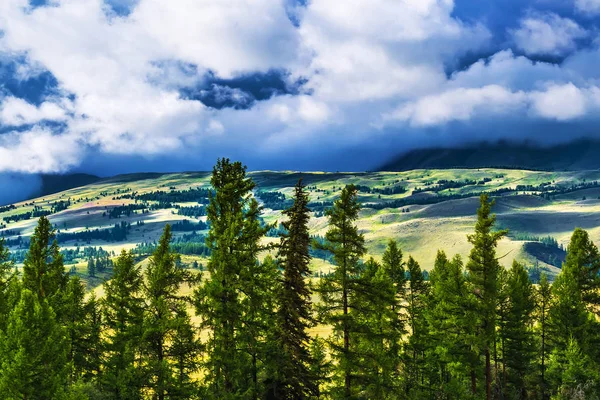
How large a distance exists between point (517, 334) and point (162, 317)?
40767 mm

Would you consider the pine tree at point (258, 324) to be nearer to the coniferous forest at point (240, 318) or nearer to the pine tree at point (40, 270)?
the coniferous forest at point (240, 318)

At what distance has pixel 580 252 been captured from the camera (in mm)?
56375

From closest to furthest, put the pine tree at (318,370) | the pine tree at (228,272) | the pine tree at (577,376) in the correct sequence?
1. the pine tree at (228,272)
2. the pine tree at (318,370)
3. the pine tree at (577,376)

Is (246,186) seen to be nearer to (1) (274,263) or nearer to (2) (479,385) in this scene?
(1) (274,263)

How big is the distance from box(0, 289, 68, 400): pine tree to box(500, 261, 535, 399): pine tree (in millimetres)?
43453

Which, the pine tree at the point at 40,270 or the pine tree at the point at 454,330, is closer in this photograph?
the pine tree at the point at 454,330

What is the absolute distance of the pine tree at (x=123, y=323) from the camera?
39.3 meters

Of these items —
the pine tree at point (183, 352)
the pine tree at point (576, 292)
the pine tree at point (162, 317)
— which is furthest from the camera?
the pine tree at point (576, 292)

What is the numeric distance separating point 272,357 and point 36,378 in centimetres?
1629

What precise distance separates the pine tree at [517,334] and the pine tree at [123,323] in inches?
1486

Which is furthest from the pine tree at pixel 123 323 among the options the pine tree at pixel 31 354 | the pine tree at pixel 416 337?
the pine tree at pixel 416 337

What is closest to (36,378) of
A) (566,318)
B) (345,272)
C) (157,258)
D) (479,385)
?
(157,258)

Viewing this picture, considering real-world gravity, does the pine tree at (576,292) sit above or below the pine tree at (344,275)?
below

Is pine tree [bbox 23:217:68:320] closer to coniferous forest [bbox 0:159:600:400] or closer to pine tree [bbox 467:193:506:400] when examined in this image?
coniferous forest [bbox 0:159:600:400]
